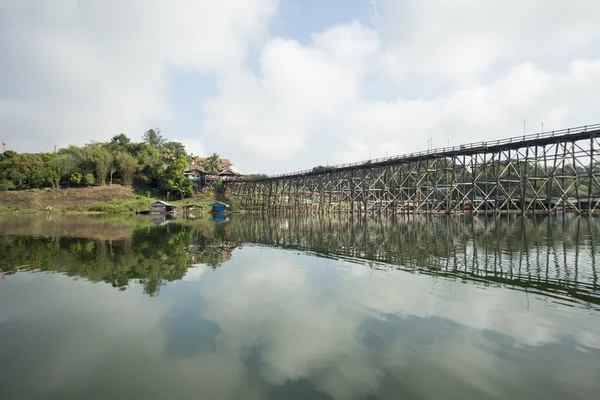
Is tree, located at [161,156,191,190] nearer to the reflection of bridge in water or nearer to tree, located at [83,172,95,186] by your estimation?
tree, located at [83,172,95,186]

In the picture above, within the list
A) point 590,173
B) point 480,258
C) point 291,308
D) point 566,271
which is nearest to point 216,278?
point 291,308

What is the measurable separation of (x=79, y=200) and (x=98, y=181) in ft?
36.3

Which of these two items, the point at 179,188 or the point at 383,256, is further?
the point at 179,188

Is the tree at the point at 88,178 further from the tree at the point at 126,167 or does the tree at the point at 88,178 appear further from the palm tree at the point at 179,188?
the palm tree at the point at 179,188

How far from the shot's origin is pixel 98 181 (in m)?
64.1

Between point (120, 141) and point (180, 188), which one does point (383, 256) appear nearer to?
point (180, 188)

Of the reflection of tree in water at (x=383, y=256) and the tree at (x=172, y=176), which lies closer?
the reflection of tree in water at (x=383, y=256)

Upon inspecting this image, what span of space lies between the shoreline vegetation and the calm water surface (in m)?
47.3

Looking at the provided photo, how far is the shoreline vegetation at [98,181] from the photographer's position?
5203cm

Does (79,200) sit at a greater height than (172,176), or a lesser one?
lesser

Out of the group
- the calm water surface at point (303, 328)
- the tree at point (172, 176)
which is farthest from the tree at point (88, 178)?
the calm water surface at point (303, 328)

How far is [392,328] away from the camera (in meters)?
6.51

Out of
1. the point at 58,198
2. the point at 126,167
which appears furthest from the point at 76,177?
the point at 126,167

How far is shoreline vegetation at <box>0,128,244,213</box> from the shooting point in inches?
2048
